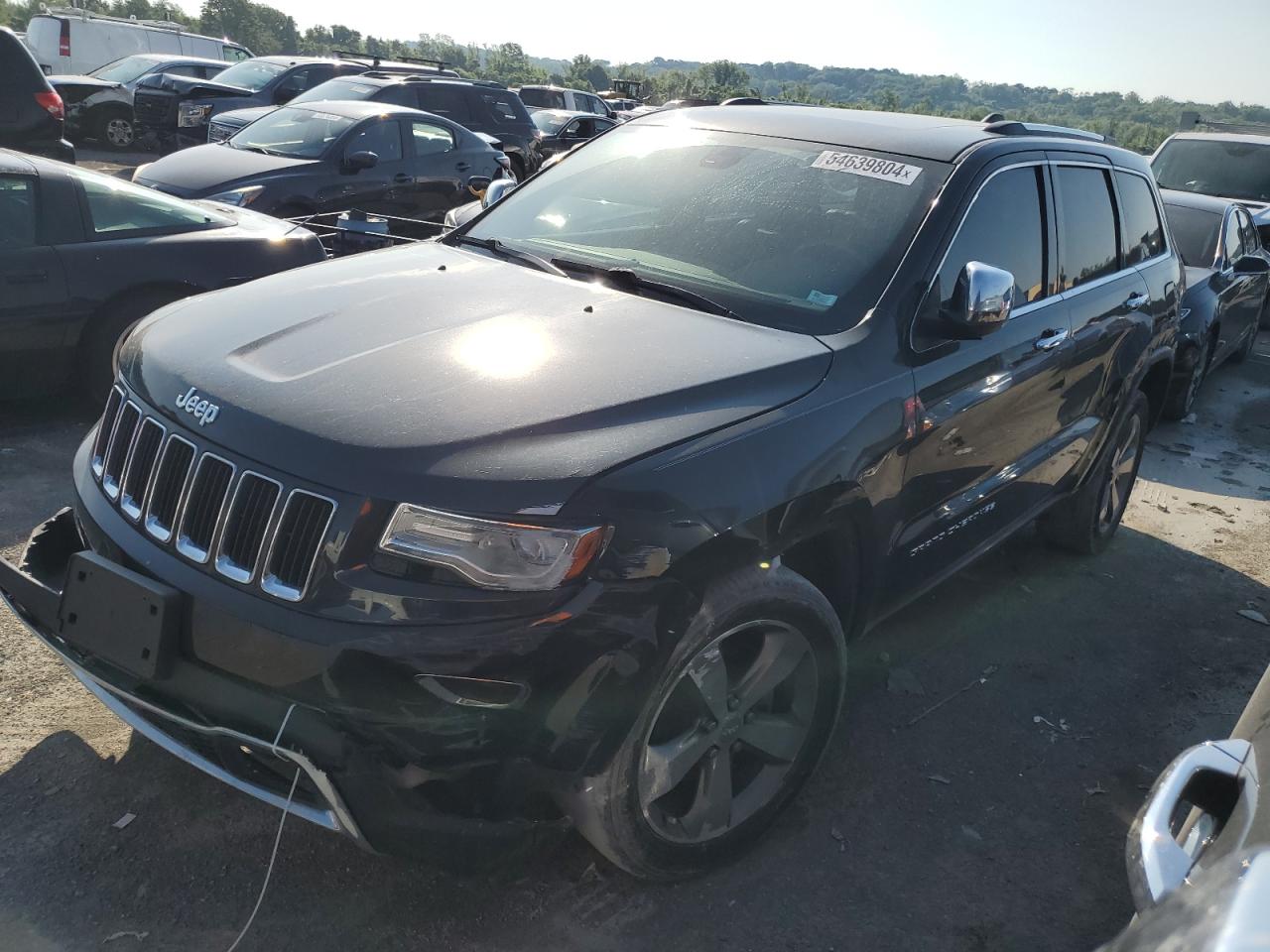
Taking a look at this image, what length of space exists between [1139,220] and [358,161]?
22.2 ft

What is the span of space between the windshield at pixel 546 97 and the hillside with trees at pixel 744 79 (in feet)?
5.53

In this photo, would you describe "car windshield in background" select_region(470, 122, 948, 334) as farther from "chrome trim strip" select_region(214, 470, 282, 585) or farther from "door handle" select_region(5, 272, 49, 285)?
"door handle" select_region(5, 272, 49, 285)

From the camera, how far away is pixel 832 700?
9.87ft

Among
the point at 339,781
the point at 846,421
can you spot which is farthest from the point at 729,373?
the point at 339,781

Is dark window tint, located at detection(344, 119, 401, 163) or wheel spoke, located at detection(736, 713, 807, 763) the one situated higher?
dark window tint, located at detection(344, 119, 401, 163)

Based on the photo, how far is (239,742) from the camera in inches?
89.3

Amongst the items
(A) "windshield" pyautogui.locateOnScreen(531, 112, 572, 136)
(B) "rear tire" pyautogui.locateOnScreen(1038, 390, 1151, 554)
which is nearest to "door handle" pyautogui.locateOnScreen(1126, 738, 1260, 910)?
(B) "rear tire" pyautogui.locateOnScreen(1038, 390, 1151, 554)

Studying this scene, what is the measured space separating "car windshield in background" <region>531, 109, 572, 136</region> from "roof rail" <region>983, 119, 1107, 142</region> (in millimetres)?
15682

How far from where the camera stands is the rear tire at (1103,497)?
16.3 feet

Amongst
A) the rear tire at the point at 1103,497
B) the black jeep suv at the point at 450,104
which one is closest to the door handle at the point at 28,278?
the rear tire at the point at 1103,497

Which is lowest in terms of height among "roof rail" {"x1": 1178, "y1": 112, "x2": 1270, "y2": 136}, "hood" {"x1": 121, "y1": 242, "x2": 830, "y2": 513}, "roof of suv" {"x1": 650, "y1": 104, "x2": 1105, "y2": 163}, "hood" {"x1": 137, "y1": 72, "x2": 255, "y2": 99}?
"hood" {"x1": 137, "y1": 72, "x2": 255, "y2": 99}

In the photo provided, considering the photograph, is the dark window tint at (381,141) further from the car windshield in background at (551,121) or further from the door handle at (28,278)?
the car windshield in background at (551,121)

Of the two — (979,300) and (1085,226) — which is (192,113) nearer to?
(1085,226)

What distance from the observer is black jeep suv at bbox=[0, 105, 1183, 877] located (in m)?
2.22
